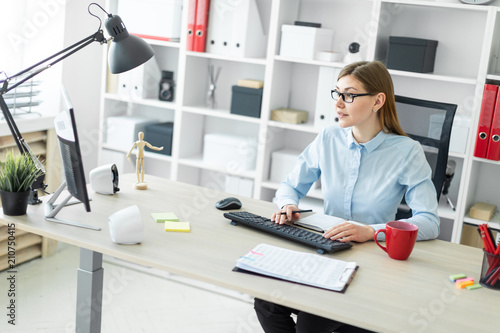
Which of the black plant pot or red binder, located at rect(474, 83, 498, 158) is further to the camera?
red binder, located at rect(474, 83, 498, 158)

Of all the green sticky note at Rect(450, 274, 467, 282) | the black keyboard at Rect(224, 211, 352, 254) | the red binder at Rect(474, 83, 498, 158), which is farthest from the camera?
the red binder at Rect(474, 83, 498, 158)

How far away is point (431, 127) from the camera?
2.47 metres

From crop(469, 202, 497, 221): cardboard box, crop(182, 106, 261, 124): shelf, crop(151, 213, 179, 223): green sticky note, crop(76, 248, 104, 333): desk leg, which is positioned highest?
crop(182, 106, 261, 124): shelf

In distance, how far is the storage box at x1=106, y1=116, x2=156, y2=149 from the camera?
146 inches

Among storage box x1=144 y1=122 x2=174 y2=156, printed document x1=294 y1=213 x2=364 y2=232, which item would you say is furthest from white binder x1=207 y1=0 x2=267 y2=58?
printed document x1=294 y1=213 x2=364 y2=232

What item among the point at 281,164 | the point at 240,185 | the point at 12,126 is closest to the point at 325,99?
the point at 281,164

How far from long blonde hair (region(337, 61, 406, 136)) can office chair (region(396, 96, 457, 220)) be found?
26 centimetres

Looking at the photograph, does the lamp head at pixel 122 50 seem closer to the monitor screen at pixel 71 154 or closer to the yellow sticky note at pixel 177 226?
the monitor screen at pixel 71 154

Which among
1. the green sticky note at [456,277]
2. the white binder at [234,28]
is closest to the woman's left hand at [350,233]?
the green sticky note at [456,277]

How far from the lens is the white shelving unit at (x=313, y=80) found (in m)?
3.05

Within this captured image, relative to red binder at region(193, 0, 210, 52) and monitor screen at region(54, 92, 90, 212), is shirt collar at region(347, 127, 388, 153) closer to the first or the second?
monitor screen at region(54, 92, 90, 212)

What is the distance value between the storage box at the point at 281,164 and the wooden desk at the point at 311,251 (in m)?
1.17

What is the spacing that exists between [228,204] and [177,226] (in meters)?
0.29

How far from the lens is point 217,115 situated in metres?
3.50
